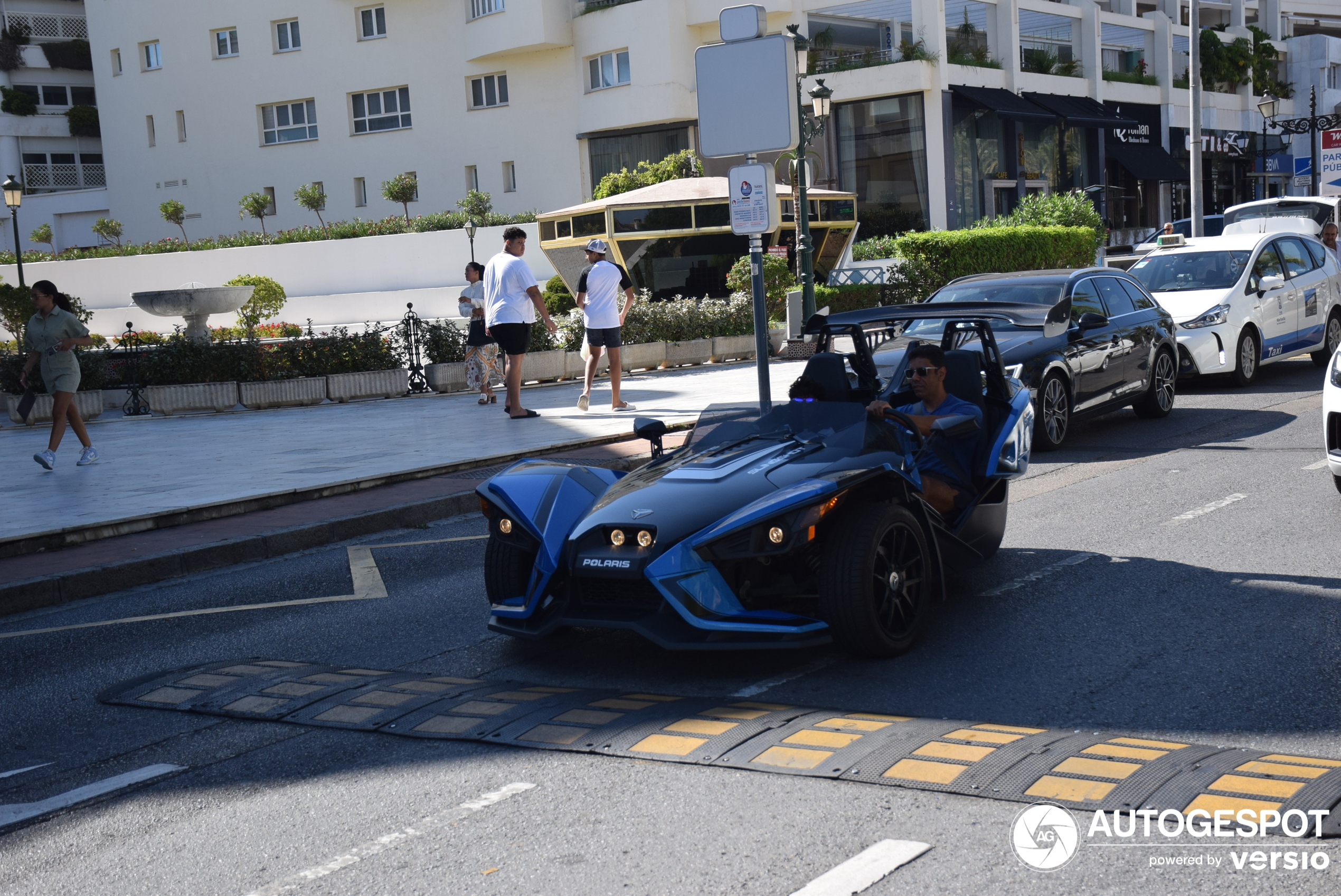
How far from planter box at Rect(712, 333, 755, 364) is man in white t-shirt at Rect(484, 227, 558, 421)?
7.32 metres

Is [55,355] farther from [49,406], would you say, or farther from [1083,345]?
[1083,345]

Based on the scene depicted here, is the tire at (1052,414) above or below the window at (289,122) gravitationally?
below

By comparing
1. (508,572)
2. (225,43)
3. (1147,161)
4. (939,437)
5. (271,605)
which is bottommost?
(271,605)

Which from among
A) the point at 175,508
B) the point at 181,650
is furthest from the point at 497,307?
Answer: the point at 181,650

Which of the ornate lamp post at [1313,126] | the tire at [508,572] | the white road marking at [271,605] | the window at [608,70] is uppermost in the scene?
the window at [608,70]

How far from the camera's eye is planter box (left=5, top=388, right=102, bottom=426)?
16969 millimetres

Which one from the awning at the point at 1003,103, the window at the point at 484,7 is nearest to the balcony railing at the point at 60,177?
the window at the point at 484,7

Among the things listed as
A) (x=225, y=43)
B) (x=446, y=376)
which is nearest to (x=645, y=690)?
(x=446, y=376)

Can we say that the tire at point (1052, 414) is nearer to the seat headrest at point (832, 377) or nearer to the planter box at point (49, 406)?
the seat headrest at point (832, 377)

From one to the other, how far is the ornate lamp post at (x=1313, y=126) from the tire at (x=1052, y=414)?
3361 cm

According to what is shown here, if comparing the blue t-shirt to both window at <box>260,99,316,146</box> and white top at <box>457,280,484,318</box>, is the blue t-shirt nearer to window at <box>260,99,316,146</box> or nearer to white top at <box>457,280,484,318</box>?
white top at <box>457,280,484,318</box>

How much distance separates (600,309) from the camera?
14.5 m

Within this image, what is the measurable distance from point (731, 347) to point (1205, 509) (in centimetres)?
1392

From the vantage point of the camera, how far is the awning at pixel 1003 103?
114ft
